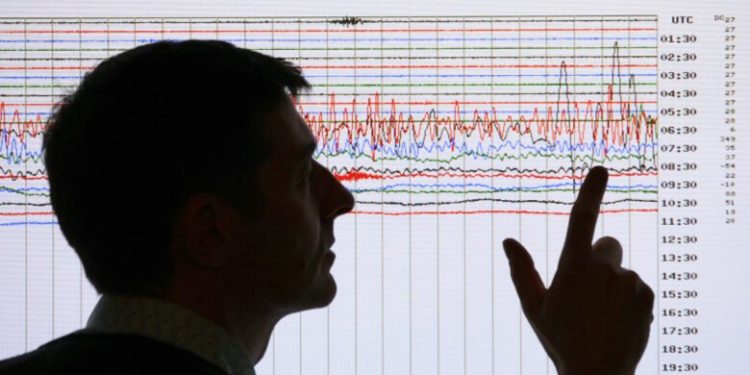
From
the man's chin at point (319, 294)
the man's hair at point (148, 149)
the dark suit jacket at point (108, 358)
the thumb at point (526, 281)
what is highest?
the man's hair at point (148, 149)

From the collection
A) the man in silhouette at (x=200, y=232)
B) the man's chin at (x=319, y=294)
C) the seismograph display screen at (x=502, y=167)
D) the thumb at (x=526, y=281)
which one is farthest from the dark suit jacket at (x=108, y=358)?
A: the seismograph display screen at (x=502, y=167)

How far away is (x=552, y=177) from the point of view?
111 cm

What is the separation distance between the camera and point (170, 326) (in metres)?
0.69

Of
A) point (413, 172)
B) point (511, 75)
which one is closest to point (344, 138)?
point (413, 172)

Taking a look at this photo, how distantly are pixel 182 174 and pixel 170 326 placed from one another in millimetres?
116

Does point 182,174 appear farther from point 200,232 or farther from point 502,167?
point 502,167

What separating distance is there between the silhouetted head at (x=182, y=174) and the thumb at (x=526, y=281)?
0.18 meters

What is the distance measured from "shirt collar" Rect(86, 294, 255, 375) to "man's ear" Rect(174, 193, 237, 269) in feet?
0.14

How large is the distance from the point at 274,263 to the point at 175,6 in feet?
1.73

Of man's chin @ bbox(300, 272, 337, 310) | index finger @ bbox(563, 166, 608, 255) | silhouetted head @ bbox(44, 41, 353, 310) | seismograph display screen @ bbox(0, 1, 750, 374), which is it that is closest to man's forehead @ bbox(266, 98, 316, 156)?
silhouetted head @ bbox(44, 41, 353, 310)

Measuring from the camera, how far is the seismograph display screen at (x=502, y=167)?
1102 mm

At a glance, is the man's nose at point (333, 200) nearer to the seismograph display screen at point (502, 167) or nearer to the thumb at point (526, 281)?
the thumb at point (526, 281)

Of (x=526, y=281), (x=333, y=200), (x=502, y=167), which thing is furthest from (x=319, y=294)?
(x=502, y=167)

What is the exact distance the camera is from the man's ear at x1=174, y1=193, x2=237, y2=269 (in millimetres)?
702
